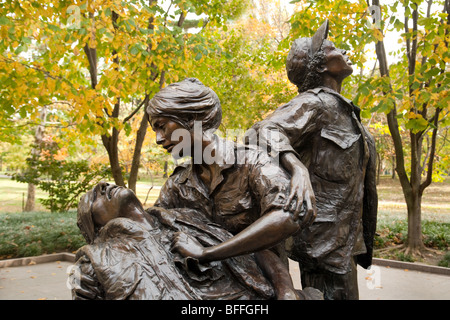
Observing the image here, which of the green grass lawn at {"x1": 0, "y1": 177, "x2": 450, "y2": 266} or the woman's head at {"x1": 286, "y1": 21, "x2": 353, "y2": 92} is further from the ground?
the woman's head at {"x1": 286, "y1": 21, "x2": 353, "y2": 92}

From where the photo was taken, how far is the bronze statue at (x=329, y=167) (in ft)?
7.33

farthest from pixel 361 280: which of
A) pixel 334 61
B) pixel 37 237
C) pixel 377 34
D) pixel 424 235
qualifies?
pixel 37 237

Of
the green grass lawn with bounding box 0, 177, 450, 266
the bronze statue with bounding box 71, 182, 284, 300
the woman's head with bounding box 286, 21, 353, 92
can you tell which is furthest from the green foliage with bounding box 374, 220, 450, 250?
the bronze statue with bounding box 71, 182, 284, 300

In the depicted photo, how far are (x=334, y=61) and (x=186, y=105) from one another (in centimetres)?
102

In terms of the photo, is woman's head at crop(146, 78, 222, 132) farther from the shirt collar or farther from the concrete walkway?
the concrete walkway

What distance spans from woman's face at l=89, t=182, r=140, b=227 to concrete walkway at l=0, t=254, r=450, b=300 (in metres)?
4.02

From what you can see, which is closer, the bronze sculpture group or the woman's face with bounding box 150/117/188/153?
the bronze sculpture group

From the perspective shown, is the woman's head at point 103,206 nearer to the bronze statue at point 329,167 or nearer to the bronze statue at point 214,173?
the bronze statue at point 214,173

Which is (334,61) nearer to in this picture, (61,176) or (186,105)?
(186,105)

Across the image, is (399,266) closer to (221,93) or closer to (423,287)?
(423,287)

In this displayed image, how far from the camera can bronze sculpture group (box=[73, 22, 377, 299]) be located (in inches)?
65.1

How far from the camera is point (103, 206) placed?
6.33 feet

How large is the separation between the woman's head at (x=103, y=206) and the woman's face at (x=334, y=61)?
132cm

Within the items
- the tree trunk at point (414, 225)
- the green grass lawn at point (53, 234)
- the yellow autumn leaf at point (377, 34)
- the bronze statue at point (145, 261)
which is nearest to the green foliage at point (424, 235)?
the green grass lawn at point (53, 234)
